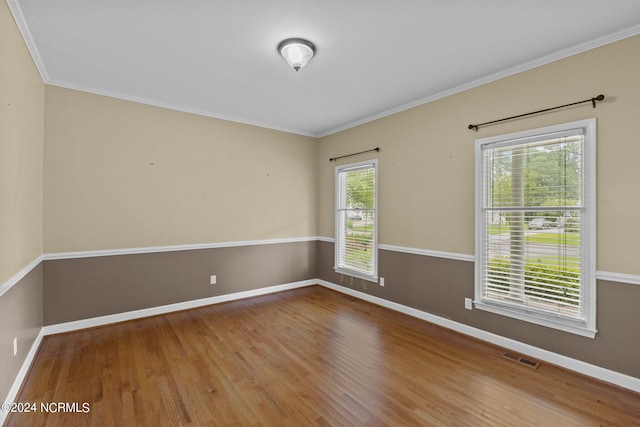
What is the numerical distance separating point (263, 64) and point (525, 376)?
368cm

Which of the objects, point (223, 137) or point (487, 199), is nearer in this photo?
point (487, 199)

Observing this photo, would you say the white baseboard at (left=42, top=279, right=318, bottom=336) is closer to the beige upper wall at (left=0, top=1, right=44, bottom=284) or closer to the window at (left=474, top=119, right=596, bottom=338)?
the beige upper wall at (left=0, top=1, right=44, bottom=284)

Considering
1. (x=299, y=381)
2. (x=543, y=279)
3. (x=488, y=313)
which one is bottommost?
(x=299, y=381)

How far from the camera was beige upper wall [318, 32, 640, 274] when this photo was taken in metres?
2.39

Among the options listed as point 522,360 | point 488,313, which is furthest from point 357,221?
point 522,360

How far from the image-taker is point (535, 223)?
114 inches

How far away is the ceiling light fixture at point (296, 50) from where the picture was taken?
254 cm

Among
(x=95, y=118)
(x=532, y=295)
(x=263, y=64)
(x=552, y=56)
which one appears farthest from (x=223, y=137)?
(x=532, y=295)

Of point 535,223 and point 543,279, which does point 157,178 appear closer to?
point 535,223

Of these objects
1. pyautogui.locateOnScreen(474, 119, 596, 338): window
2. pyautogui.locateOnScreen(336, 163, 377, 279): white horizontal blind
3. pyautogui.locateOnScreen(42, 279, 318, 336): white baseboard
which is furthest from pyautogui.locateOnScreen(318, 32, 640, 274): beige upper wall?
pyautogui.locateOnScreen(42, 279, 318, 336): white baseboard

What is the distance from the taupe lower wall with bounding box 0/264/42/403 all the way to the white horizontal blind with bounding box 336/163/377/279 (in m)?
3.81

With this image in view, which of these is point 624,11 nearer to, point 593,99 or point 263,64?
point 593,99

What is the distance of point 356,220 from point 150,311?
3187mm

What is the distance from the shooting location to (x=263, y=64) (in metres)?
2.96
